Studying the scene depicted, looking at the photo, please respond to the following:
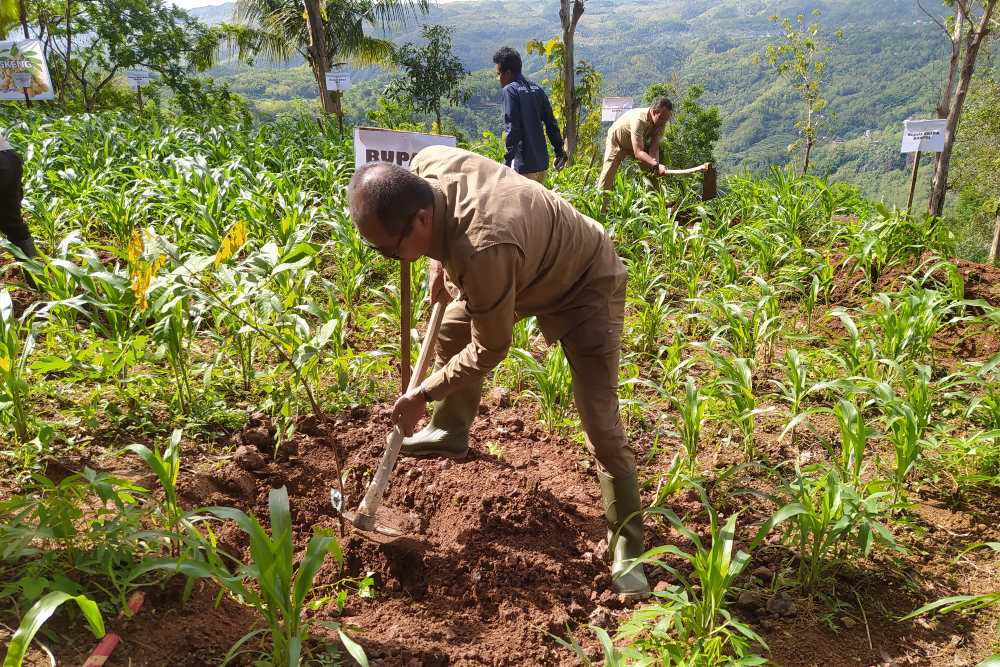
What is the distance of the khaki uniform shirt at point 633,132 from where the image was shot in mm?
5906

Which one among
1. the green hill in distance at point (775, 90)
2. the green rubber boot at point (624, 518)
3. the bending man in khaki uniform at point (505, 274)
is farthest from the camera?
the green hill in distance at point (775, 90)

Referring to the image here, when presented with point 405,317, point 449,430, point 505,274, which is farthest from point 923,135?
point 505,274

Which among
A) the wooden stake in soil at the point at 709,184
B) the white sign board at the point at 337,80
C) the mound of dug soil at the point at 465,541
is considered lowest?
the mound of dug soil at the point at 465,541

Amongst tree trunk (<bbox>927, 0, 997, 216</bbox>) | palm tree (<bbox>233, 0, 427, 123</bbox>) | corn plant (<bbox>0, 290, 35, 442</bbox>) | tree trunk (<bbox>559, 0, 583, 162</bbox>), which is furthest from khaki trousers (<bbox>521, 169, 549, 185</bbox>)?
palm tree (<bbox>233, 0, 427, 123</bbox>)

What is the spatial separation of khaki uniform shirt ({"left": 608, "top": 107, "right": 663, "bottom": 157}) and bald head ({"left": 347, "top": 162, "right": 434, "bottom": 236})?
4.66m

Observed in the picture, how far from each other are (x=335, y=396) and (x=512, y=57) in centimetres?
349

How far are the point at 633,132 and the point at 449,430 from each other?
4152 mm

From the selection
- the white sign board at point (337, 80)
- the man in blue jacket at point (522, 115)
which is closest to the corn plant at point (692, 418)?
the man in blue jacket at point (522, 115)

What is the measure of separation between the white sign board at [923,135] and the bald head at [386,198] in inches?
219

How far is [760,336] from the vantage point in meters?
3.37

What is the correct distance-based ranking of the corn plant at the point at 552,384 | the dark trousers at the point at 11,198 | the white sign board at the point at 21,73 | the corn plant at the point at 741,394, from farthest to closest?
the white sign board at the point at 21,73
the dark trousers at the point at 11,198
the corn plant at the point at 552,384
the corn plant at the point at 741,394

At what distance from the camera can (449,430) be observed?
2.62 meters

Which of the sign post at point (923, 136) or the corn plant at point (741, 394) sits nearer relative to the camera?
the corn plant at point (741, 394)

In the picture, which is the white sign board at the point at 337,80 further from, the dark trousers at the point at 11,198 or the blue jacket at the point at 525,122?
the dark trousers at the point at 11,198
